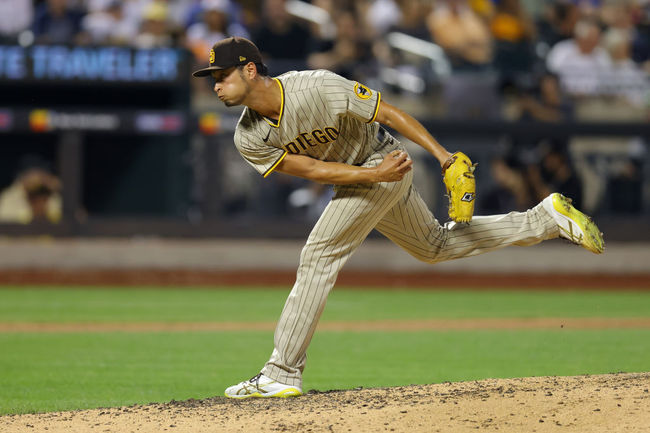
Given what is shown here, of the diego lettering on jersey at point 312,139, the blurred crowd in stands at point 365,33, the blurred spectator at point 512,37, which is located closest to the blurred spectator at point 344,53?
the blurred crowd in stands at point 365,33

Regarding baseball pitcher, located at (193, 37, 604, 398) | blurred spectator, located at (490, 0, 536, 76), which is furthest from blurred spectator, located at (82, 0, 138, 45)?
baseball pitcher, located at (193, 37, 604, 398)

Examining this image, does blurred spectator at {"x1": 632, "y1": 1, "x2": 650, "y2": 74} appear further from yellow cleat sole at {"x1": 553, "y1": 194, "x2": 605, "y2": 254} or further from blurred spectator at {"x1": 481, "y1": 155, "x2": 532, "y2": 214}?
yellow cleat sole at {"x1": 553, "y1": 194, "x2": 605, "y2": 254}

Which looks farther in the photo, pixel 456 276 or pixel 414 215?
pixel 456 276

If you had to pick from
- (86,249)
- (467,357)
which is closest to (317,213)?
(86,249)

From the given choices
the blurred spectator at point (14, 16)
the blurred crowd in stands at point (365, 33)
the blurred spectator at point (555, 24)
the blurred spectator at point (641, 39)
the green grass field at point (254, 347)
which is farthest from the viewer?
the blurred spectator at point (555, 24)

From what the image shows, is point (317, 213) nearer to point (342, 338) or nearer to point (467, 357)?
point (342, 338)

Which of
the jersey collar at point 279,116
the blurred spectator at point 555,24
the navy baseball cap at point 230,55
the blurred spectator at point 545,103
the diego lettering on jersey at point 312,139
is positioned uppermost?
the blurred spectator at point 555,24

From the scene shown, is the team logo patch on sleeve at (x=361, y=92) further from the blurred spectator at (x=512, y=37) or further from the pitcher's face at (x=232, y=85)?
the blurred spectator at (x=512, y=37)
